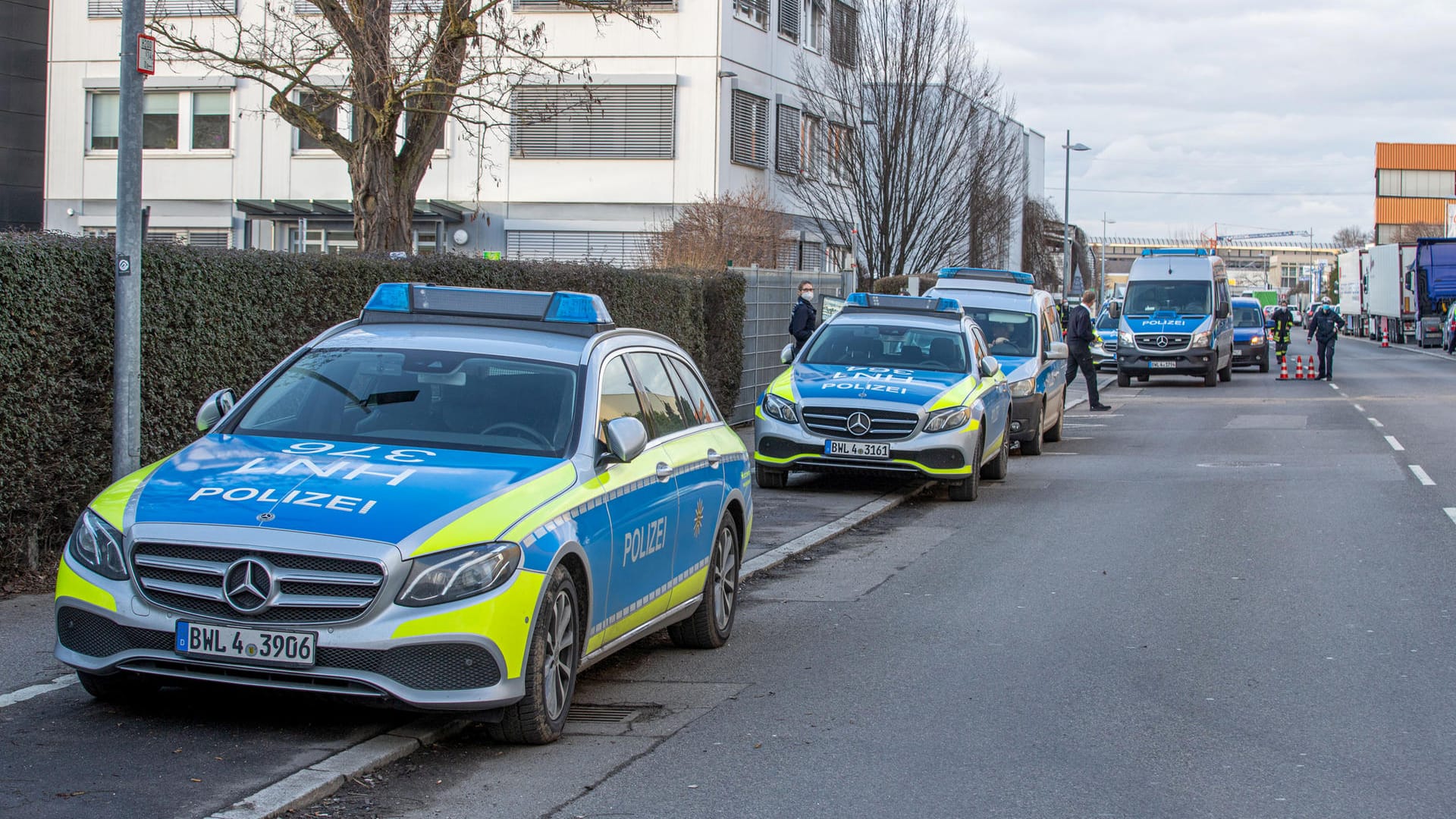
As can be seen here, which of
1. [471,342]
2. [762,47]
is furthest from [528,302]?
[762,47]

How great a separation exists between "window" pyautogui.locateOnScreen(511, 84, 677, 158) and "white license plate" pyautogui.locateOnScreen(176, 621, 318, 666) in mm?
32530

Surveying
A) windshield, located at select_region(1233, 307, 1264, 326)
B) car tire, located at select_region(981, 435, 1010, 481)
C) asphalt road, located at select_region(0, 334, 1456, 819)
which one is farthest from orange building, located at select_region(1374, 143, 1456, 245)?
asphalt road, located at select_region(0, 334, 1456, 819)

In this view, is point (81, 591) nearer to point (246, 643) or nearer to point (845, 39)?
point (246, 643)

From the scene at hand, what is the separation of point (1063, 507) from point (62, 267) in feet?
29.1

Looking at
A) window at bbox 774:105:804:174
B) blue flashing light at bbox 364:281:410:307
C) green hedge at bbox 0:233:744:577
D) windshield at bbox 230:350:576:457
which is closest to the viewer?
windshield at bbox 230:350:576:457

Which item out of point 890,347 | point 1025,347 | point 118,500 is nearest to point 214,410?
point 118,500

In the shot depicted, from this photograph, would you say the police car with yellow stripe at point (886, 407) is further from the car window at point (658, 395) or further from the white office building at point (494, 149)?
the white office building at point (494, 149)

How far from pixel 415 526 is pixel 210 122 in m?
35.9

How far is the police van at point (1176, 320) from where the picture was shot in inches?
1387

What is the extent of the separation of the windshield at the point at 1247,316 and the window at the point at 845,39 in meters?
13.6

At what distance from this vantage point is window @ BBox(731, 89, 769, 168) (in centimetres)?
3812

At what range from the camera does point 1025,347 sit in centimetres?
1969

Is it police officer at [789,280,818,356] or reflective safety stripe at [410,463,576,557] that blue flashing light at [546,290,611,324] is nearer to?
reflective safety stripe at [410,463,576,557]

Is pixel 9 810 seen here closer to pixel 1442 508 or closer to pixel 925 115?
pixel 1442 508
